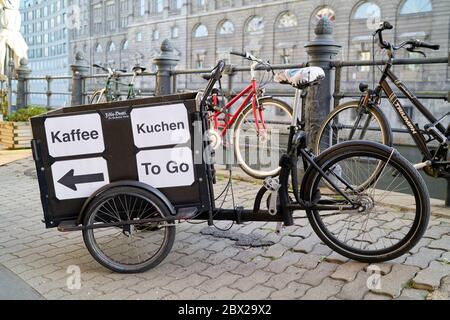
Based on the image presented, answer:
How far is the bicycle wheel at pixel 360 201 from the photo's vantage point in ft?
9.63

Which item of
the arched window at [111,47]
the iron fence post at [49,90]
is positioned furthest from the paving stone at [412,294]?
the arched window at [111,47]

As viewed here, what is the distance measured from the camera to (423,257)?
3.21 metres

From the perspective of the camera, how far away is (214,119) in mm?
5164

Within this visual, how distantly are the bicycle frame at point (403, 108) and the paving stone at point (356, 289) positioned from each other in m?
1.83

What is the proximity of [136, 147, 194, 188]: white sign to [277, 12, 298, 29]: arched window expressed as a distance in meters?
42.1

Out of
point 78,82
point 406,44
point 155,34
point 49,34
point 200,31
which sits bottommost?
point 78,82

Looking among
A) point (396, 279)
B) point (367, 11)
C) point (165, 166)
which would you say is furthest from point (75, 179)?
point (367, 11)

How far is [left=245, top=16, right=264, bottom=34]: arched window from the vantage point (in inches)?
1791

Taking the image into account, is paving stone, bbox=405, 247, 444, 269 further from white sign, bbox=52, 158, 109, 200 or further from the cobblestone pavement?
white sign, bbox=52, 158, 109, 200

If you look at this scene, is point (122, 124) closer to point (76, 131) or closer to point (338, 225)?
point (76, 131)

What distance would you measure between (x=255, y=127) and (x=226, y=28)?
4528 centimetres

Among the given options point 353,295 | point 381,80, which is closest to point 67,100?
point 381,80

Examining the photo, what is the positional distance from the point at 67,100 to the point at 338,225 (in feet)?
33.2

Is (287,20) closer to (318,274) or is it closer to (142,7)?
(142,7)
